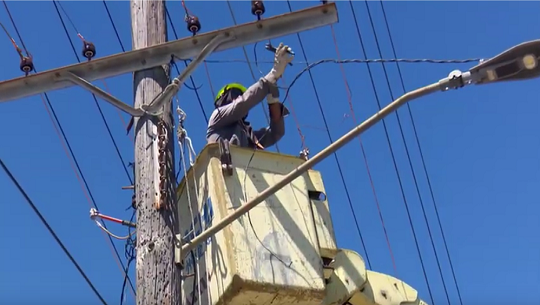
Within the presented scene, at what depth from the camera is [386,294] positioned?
7047 mm

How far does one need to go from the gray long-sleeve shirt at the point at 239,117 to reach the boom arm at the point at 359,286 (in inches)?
48.4

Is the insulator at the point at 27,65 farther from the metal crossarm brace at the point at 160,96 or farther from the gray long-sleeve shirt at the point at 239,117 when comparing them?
the gray long-sleeve shirt at the point at 239,117

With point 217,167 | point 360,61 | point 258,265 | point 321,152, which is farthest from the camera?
point 360,61

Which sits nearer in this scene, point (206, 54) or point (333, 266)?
point (206, 54)

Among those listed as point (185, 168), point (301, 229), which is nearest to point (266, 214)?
point (301, 229)

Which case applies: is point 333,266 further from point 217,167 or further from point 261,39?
point 261,39

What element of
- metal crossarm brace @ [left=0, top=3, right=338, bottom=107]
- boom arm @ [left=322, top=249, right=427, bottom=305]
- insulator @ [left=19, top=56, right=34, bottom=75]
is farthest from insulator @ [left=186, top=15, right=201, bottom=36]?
boom arm @ [left=322, top=249, right=427, bottom=305]

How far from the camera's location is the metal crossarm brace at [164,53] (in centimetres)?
582

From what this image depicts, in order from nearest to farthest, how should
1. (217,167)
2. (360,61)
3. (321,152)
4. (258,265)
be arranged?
1. (321,152)
2. (258,265)
3. (217,167)
4. (360,61)

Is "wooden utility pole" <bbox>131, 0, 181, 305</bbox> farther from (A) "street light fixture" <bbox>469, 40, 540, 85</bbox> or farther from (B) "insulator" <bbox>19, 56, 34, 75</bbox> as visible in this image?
(A) "street light fixture" <bbox>469, 40, 540, 85</bbox>

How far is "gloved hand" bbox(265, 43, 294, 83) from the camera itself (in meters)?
6.18

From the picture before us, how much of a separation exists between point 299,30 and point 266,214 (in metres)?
1.40

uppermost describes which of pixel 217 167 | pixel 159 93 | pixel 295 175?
pixel 159 93

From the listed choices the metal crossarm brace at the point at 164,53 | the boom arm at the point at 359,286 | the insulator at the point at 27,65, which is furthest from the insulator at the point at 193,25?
the boom arm at the point at 359,286
